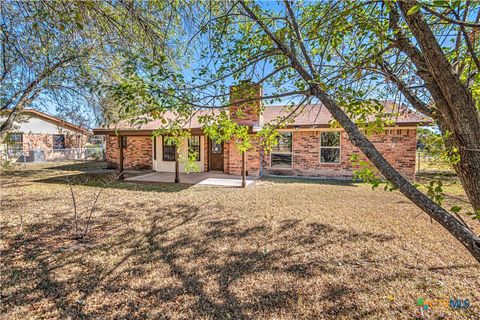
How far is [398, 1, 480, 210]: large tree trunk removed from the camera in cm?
171

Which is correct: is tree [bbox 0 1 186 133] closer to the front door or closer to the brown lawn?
the brown lawn

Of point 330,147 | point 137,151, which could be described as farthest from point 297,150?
point 137,151

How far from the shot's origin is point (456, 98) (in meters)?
1.73

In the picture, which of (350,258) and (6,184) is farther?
(6,184)

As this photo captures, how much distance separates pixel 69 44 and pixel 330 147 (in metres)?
10.4

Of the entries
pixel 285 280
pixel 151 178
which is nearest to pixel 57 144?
pixel 151 178

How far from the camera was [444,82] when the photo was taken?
1.74 meters

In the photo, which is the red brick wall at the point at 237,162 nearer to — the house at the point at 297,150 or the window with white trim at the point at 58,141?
the house at the point at 297,150

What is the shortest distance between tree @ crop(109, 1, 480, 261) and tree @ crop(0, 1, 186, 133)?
91cm

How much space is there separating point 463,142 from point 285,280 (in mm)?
2514

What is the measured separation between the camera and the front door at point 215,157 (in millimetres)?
13227

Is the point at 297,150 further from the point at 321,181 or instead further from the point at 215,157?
the point at 215,157

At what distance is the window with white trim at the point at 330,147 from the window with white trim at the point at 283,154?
1.54m

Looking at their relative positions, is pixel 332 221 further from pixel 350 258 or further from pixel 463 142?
→ pixel 463 142
